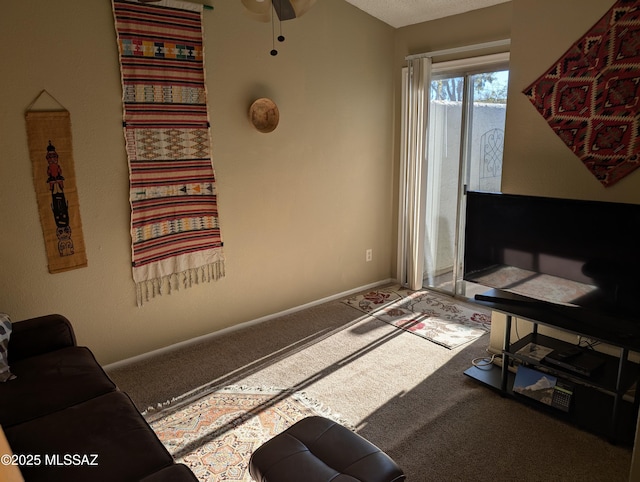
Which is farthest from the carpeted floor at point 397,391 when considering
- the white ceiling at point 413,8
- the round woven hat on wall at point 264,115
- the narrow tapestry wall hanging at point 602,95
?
the white ceiling at point 413,8

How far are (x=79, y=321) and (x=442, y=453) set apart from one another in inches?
91.3

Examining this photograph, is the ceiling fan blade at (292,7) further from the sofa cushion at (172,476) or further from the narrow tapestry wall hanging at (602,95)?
the sofa cushion at (172,476)

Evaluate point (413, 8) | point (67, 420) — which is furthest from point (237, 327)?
point (413, 8)

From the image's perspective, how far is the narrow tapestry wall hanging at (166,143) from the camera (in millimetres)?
2945

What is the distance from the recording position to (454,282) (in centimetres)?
439

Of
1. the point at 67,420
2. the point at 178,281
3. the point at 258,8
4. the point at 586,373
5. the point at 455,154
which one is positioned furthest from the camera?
the point at 455,154

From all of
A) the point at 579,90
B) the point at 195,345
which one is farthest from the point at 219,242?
the point at 579,90

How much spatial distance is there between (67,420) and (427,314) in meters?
2.90

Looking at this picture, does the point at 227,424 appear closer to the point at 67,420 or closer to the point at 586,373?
the point at 67,420

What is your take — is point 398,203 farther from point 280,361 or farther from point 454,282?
point 280,361

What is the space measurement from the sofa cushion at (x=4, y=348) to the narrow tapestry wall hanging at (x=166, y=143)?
35.2 inches

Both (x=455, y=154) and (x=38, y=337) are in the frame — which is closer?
(x=38, y=337)

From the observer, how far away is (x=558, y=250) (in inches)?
99.0

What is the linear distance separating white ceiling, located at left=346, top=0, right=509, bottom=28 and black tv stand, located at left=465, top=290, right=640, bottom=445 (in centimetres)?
232
